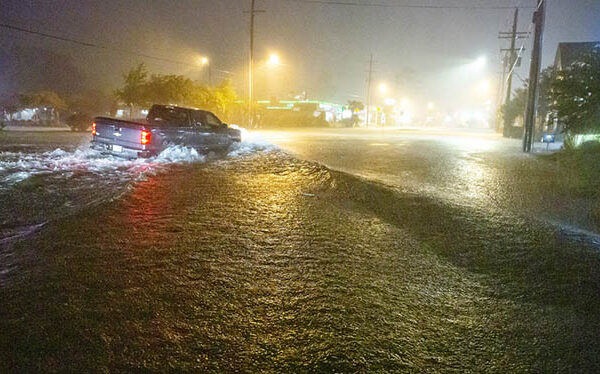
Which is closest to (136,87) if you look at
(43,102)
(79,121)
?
(79,121)

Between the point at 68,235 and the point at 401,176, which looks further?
the point at 401,176

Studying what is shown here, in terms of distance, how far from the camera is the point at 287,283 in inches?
165

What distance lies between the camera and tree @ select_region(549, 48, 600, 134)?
1666cm

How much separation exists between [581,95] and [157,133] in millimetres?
14977

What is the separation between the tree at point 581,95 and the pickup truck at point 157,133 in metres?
12.9

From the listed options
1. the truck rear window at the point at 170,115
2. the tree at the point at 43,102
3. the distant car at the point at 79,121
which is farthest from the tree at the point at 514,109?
the tree at the point at 43,102

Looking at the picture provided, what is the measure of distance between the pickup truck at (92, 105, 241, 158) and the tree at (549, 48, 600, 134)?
42.2ft

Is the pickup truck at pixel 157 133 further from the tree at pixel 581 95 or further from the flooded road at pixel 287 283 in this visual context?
the tree at pixel 581 95

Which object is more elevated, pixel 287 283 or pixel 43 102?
pixel 43 102

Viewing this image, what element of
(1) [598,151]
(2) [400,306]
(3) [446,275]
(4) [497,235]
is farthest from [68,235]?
(1) [598,151]

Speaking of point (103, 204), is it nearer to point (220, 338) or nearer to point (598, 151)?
point (220, 338)

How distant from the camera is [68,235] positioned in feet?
17.7

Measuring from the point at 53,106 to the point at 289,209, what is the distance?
5442cm

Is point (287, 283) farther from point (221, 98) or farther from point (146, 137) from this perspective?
point (221, 98)
